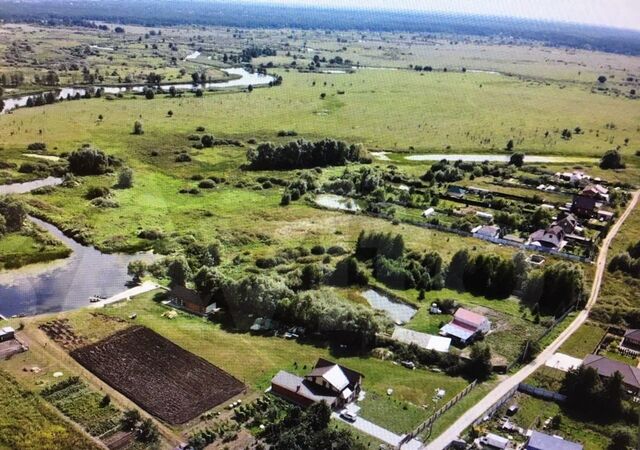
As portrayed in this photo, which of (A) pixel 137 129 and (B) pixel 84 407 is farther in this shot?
(A) pixel 137 129

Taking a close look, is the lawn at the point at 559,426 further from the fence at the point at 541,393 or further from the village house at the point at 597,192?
the village house at the point at 597,192

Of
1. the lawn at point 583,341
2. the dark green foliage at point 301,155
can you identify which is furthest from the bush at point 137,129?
the lawn at point 583,341

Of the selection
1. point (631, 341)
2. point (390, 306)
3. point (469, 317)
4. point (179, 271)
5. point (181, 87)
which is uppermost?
point (181, 87)

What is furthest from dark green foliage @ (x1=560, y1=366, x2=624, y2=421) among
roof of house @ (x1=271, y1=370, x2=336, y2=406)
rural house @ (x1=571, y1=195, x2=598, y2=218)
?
rural house @ (x1=571, y1=195, x2=598, y2=218)

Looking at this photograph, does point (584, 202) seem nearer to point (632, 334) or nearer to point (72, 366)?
point (632, 334)

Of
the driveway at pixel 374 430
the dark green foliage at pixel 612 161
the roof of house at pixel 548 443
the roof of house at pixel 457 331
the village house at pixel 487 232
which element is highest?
the dark green foliage at pixel 612 161

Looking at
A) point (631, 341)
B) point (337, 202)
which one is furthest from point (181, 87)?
point (631, 341)
